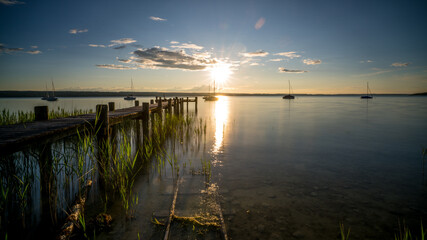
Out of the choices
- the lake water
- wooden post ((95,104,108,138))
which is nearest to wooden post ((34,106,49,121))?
wooden post ((95,104,108,138))

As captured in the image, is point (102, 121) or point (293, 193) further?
point (102, 121)

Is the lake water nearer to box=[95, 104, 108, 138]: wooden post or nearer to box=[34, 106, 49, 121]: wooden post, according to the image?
box=[95, 104, 108, 138]: wooden post

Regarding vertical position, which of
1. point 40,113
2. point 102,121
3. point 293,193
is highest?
point 40,113

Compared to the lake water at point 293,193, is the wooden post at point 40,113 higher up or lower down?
higher up

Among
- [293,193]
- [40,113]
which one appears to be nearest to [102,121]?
[40,113]

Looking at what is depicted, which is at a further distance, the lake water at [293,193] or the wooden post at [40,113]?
the wooden post at [40,113]

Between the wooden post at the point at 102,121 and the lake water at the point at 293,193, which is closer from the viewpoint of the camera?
the lake water at the point at 293,193

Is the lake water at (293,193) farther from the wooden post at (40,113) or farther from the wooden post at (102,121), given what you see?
the wooden post at (40,113)

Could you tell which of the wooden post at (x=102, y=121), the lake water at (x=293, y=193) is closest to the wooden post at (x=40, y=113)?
the wooden post at (x=102, y=121)

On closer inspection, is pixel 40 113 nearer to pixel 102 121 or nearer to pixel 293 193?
pixel 102 121

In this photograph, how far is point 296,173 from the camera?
23.9ft

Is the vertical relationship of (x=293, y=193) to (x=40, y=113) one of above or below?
below

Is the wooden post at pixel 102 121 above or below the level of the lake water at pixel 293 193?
above

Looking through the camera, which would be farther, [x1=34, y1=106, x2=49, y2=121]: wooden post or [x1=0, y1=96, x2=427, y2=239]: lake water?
[x1=34, y1=106, x2=49, y2=121]: wooden post
